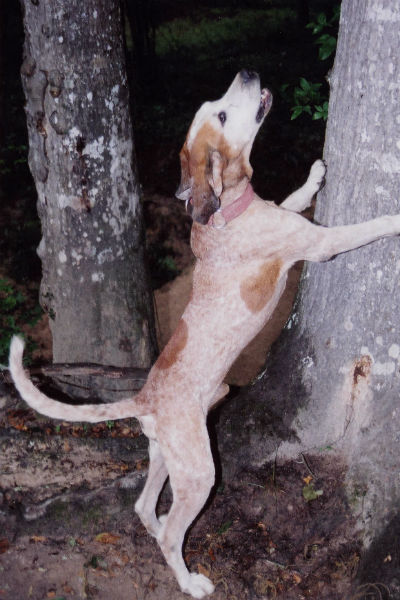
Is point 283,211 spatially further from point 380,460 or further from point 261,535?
point 261,535

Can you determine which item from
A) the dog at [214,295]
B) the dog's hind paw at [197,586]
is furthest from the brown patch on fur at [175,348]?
the dog's hind paw at [197,586]

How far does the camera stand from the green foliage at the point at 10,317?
6893mm

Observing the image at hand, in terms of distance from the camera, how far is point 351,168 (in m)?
3.43

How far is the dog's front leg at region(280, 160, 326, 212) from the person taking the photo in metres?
3.75

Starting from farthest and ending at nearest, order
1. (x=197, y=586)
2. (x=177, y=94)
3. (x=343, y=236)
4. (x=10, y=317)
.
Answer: (x=177, y=94)
(x=10, y=317)
(x=197, y=586)
(x=343, y=236)

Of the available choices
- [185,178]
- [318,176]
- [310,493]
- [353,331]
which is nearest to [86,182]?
[185,178]

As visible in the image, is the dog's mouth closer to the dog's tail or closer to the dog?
the dog

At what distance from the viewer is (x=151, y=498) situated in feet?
13.7

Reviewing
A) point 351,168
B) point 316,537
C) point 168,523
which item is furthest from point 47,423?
point 351,168

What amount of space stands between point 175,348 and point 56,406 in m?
0.83

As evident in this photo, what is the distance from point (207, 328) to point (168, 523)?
1324 millimetres

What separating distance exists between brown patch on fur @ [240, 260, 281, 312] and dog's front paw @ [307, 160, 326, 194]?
558 millimetres

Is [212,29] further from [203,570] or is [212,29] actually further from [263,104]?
[203,570]

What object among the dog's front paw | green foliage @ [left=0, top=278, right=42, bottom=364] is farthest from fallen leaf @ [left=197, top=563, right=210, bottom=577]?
green foliage @ [left=0, top=278, right=42, bottom=364]
